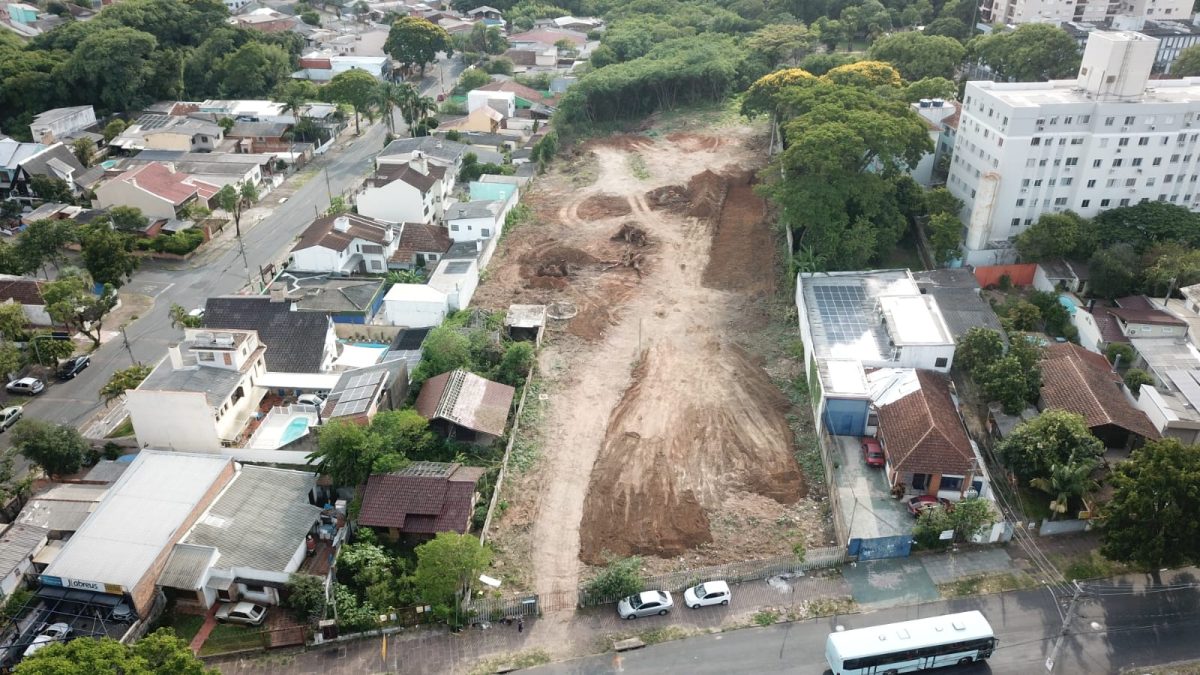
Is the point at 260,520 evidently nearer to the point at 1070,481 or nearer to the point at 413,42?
the point at 1070,481

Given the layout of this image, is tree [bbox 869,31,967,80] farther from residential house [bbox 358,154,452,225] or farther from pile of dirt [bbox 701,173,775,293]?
residential house [bbox 358,154,452,225]

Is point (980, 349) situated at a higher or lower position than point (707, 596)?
higher

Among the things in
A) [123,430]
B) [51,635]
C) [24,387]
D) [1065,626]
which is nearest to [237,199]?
[24,387]

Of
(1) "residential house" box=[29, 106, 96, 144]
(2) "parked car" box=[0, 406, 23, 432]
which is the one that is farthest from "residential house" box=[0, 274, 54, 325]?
(1) "residential house" box=[29, 106, 96, 144]

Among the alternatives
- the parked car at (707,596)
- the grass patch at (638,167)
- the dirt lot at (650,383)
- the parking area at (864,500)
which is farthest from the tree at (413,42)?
the parked car at (707,596)

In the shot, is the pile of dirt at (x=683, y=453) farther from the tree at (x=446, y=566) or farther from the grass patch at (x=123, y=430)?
the grass patch at (x=123, y=430)

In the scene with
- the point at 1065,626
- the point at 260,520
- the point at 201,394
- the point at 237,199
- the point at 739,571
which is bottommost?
the point at 1065,626
